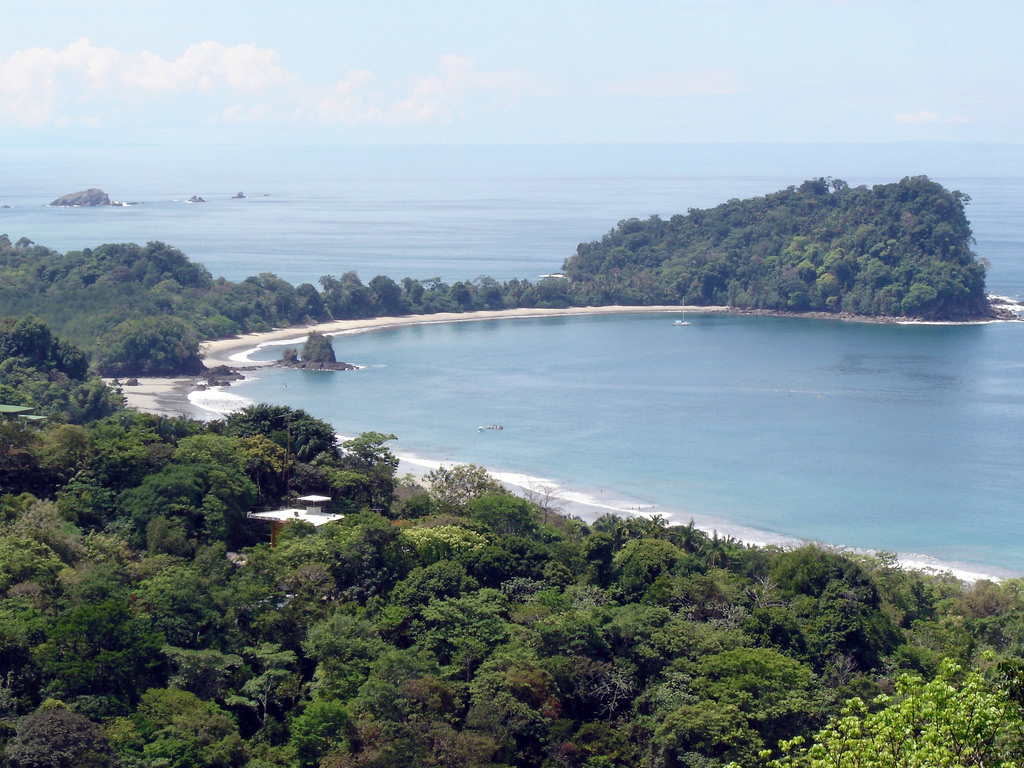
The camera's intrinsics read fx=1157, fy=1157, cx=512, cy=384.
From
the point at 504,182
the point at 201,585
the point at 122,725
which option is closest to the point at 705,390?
the point at 201,585

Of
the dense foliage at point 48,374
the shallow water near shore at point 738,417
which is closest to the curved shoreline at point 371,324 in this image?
the shallow water near shore at point 738,417

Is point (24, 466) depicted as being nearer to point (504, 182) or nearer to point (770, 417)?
point (770, 417)

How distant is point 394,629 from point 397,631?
0.07m

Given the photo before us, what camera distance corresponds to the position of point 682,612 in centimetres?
1873

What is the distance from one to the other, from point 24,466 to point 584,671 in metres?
11.4

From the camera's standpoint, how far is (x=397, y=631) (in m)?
17.8

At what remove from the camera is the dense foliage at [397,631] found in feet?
49.7

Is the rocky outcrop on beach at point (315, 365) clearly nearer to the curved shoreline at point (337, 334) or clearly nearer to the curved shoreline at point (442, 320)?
the curved shoreline at point (337, 334)

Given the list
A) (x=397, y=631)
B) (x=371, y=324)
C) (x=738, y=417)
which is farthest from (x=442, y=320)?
(x=397, y=631)

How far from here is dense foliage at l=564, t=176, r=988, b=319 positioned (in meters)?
64.9

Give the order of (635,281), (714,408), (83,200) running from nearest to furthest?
(714,408)
(635,281)
(83,200)

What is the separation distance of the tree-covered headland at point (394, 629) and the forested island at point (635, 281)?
2838cm

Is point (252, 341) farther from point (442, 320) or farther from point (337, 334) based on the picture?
point (442, 320)

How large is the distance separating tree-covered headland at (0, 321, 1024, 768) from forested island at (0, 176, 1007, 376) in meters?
28.4
